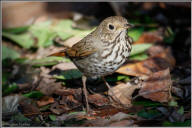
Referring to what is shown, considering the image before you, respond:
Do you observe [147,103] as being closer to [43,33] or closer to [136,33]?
[136,33]

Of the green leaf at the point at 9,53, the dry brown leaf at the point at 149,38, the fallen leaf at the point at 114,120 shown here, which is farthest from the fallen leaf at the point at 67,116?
the green leaf at the point at 9,53

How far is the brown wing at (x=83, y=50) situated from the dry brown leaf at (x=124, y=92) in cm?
60

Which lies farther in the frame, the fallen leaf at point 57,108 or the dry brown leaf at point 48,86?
the dry brown leaf at point 48,86

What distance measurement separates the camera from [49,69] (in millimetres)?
5328

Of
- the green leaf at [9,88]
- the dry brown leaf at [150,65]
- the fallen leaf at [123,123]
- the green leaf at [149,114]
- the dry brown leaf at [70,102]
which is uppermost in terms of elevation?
the dry brown leaf at [150,65]

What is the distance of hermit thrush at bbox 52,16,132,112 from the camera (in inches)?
158

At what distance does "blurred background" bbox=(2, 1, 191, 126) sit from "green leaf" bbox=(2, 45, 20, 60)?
0.06 ft

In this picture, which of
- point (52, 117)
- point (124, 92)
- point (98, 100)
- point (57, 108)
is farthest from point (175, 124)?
point (57, 108)

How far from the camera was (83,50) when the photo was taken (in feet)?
14.2

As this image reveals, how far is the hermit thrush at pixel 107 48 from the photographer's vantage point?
4.00 metres

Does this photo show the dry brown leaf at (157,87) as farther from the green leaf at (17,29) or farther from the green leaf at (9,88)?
the green leaf at (17,29)

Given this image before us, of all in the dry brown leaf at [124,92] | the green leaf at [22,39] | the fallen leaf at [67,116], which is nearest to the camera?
the fallen leaf at [67,116]

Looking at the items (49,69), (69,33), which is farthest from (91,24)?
(49,69)

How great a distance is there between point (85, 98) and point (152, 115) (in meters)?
1.03
